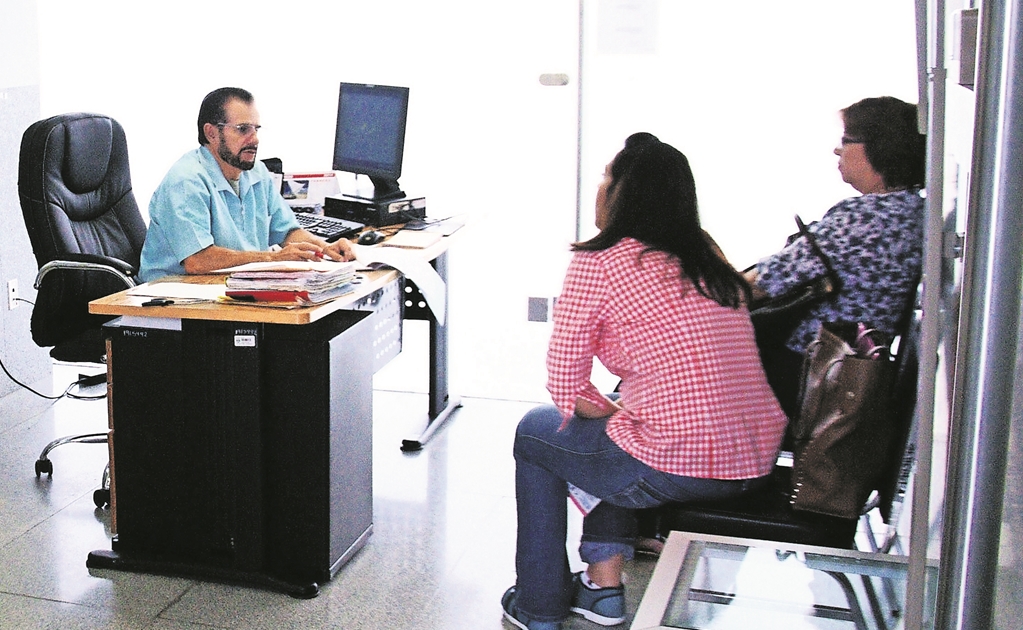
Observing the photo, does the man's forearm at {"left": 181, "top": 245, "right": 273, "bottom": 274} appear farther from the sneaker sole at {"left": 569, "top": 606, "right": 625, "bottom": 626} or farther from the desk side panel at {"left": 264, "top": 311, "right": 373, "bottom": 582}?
the sneaker sole at {"left": 569, "top": 606, "right": 625, "bottom": 626}

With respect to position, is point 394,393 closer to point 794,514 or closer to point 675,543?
point 794,514

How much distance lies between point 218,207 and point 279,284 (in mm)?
675

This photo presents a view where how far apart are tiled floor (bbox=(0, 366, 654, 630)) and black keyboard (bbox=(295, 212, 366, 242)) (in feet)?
2.58

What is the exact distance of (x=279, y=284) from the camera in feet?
9.60

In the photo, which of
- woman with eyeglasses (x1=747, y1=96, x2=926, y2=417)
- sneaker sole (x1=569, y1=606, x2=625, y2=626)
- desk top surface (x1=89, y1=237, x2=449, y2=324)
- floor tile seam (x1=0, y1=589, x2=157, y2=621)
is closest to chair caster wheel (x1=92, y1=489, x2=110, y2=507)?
floor tile seam (x1=0, y1=589, x2=157, y2=621)

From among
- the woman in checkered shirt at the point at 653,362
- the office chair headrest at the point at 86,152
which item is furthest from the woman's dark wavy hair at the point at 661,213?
the office chair headrest at the point at 86,152

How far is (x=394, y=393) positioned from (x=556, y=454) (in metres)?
2.31

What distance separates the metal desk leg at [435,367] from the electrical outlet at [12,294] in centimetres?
159

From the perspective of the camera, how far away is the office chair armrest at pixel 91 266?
11.6 ft

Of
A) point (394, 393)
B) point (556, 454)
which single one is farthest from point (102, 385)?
point (556, 454)

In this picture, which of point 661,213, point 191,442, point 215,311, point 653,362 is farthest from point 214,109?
point 653,362

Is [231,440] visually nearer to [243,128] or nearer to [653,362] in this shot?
[243,128]

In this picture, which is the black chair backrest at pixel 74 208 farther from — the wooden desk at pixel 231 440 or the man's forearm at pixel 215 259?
the wooden desk at pixel 231 440

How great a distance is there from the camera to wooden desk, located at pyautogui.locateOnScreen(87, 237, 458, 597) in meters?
2.93
